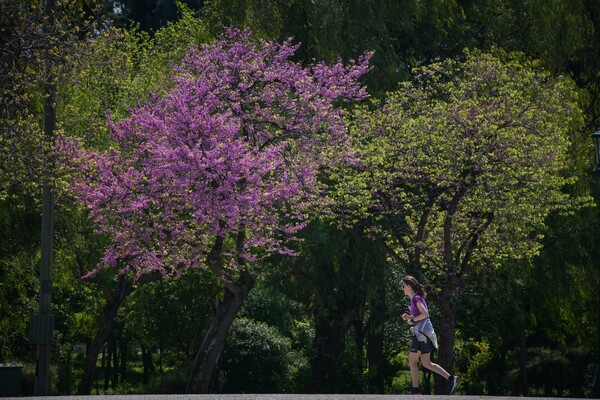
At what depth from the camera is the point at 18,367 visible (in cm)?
1662

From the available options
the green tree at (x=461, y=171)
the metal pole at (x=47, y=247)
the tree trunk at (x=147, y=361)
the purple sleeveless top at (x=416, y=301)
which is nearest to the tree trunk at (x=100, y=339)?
the green tree at (x=461, y=171)

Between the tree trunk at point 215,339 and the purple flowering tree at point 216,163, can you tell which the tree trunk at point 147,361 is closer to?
the tree trunk at point 215,339

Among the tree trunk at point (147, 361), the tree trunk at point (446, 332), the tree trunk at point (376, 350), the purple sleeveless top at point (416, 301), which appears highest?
the tree trunk at point (147, 361)

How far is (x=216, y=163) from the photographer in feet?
66.8

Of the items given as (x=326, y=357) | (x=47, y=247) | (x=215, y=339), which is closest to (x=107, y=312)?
(x=326, y=357)

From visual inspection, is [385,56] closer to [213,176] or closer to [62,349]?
Answer: [213,176]

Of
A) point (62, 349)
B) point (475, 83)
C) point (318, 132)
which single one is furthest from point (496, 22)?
point (62, 349)

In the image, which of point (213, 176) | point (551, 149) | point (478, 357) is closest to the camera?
point (213, 176)

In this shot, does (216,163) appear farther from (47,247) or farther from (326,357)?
(326,357)

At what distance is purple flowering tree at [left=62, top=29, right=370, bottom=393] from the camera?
20.9 metres

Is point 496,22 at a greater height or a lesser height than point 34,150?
greater

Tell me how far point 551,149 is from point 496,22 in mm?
6661

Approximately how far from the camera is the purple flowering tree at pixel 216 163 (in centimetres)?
2086

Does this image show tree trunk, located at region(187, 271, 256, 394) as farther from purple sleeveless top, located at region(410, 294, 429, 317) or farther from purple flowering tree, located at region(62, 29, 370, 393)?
purple sleeveless top, located at region(410, 294, 429, 317)
